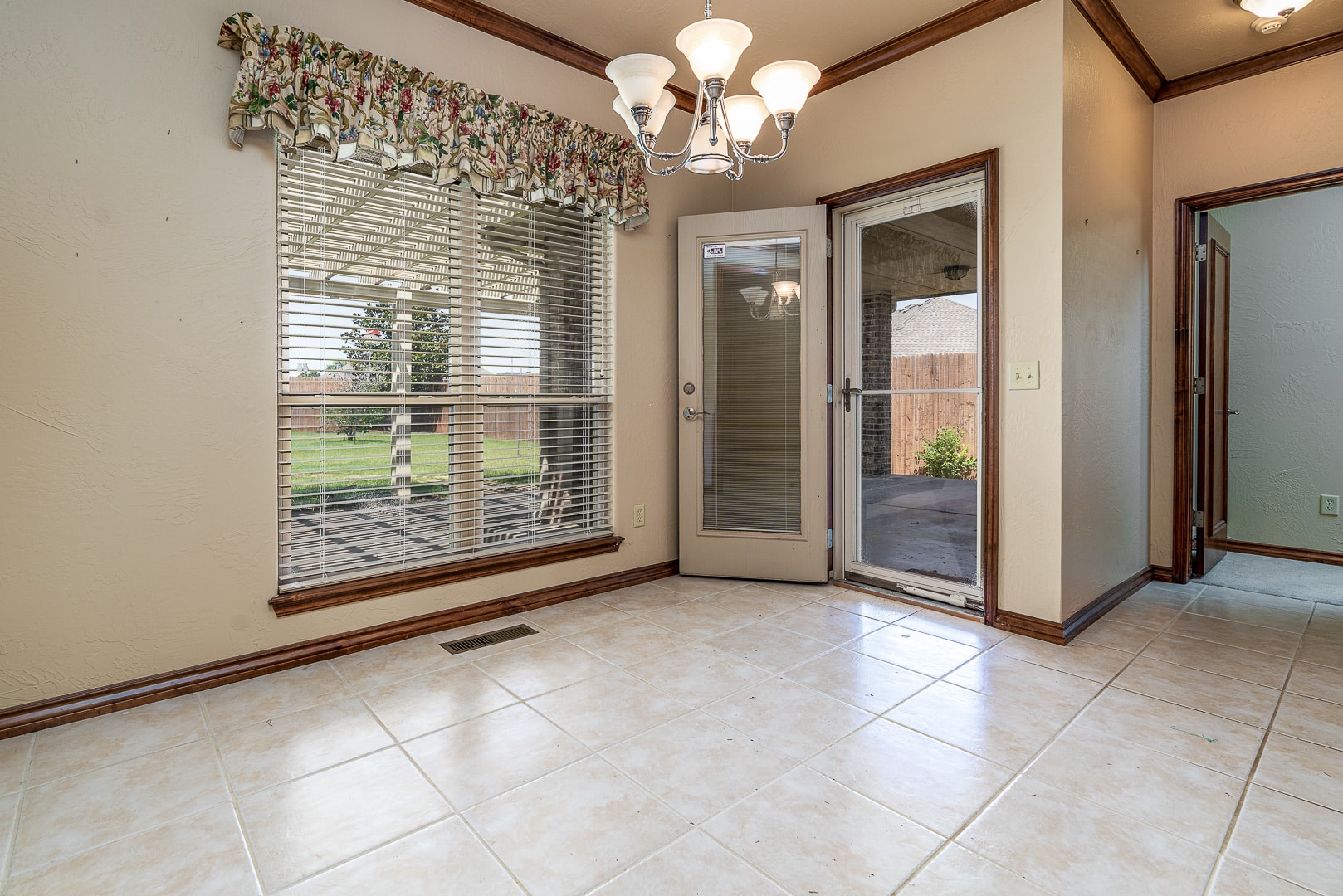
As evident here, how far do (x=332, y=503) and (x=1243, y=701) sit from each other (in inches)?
129

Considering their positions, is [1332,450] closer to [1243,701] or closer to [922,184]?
[1243,701]

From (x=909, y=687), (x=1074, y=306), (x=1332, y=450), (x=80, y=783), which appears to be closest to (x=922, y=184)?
(x=1074, y=306)

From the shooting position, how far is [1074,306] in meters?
2.79

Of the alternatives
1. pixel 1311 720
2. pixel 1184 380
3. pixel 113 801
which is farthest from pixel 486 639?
pixel 1184 380

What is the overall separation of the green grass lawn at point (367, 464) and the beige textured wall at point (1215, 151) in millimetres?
3571

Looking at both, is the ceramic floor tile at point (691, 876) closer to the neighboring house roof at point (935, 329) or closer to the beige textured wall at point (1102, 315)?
the beige textured wall at point (1102, 315)

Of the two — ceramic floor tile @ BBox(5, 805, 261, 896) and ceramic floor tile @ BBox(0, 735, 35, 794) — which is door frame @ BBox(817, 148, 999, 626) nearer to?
ceramic floor tile @ BBox(5, 805, 261, 896)

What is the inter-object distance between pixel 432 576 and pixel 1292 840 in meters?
2.81

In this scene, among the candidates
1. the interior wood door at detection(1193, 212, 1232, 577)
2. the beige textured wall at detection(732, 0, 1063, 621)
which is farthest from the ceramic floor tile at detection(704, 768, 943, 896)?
the interior wood door at detection(1193, 212, 1232, 577)

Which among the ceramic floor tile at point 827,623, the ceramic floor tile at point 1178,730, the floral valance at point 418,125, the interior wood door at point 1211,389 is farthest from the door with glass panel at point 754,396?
the interior wood door at point 1211,389

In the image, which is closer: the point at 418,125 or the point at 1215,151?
the point at 418,125

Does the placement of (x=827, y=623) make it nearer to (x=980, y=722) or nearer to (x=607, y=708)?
(x=980, y=722)

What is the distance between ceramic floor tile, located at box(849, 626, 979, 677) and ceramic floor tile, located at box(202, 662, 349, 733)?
6.42 feet

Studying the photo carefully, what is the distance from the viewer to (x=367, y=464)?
2.67m
